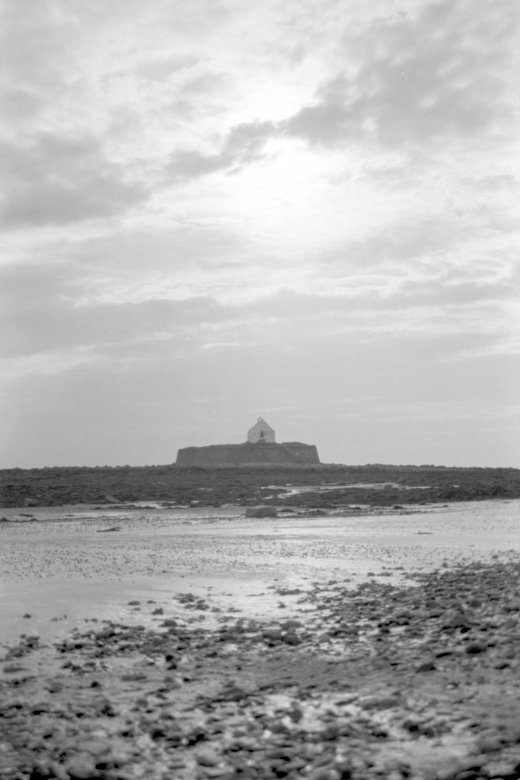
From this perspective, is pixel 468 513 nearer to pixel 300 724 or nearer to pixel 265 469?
pixel 300 724

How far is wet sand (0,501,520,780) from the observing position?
5902mm

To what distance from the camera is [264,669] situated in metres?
8.40

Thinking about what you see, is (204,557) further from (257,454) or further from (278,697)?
(257,454)

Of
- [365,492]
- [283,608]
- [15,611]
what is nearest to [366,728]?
[283,608]

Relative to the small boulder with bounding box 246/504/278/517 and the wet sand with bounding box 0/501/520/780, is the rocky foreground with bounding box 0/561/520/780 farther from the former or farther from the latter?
the small boulder with bounding box 246/504/278/517

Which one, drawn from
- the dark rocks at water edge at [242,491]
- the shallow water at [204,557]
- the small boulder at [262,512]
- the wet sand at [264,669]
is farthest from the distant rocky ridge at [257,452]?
the wet sand at [264,669]

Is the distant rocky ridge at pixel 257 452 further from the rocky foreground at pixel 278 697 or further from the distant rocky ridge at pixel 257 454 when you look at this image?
the rocky foreground at pixel 278 697

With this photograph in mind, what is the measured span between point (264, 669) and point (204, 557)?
11.8 m

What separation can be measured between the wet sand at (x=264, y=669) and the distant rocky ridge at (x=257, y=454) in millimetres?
95872

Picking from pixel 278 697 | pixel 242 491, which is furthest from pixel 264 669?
pixel 242 491

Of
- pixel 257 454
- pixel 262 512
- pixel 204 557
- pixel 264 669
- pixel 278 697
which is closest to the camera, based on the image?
pixel 278 697

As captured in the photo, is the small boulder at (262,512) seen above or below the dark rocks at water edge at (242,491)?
below

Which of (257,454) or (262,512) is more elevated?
(257,454)

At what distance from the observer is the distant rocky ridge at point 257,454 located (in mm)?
114281
